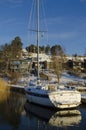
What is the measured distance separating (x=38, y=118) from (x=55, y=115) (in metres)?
1.98

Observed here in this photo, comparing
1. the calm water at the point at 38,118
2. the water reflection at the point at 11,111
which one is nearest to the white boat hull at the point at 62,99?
the calm water at the point at 38,118

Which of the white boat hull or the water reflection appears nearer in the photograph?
the water reflection

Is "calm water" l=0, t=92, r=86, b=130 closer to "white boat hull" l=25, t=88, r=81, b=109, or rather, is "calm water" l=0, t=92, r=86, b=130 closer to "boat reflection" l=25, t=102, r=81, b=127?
"boat reflection" l=25, t=102, r=81, b=127

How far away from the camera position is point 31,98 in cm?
4188

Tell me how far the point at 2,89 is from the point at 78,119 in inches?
884

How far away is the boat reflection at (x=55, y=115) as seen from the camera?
29586 mm

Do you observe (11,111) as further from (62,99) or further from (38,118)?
(62,99)

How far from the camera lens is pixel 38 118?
105 ft

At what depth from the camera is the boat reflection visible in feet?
97.1

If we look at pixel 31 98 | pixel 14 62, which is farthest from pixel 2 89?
pixel 14 62

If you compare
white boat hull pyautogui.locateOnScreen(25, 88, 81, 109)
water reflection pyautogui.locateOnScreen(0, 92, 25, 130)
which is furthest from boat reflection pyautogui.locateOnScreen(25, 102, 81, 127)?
water reflection pyautogui.locateOnScreen(0, 92, 25, 130)

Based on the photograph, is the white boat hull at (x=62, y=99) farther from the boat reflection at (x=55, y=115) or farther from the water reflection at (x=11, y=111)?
the water reflection at (x=11, y=111)

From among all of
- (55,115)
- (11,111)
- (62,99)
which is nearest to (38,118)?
(55,115)

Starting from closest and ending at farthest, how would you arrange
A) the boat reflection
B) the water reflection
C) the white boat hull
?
1. the boat reflection
2. the water reflection
3. the white boat hull
